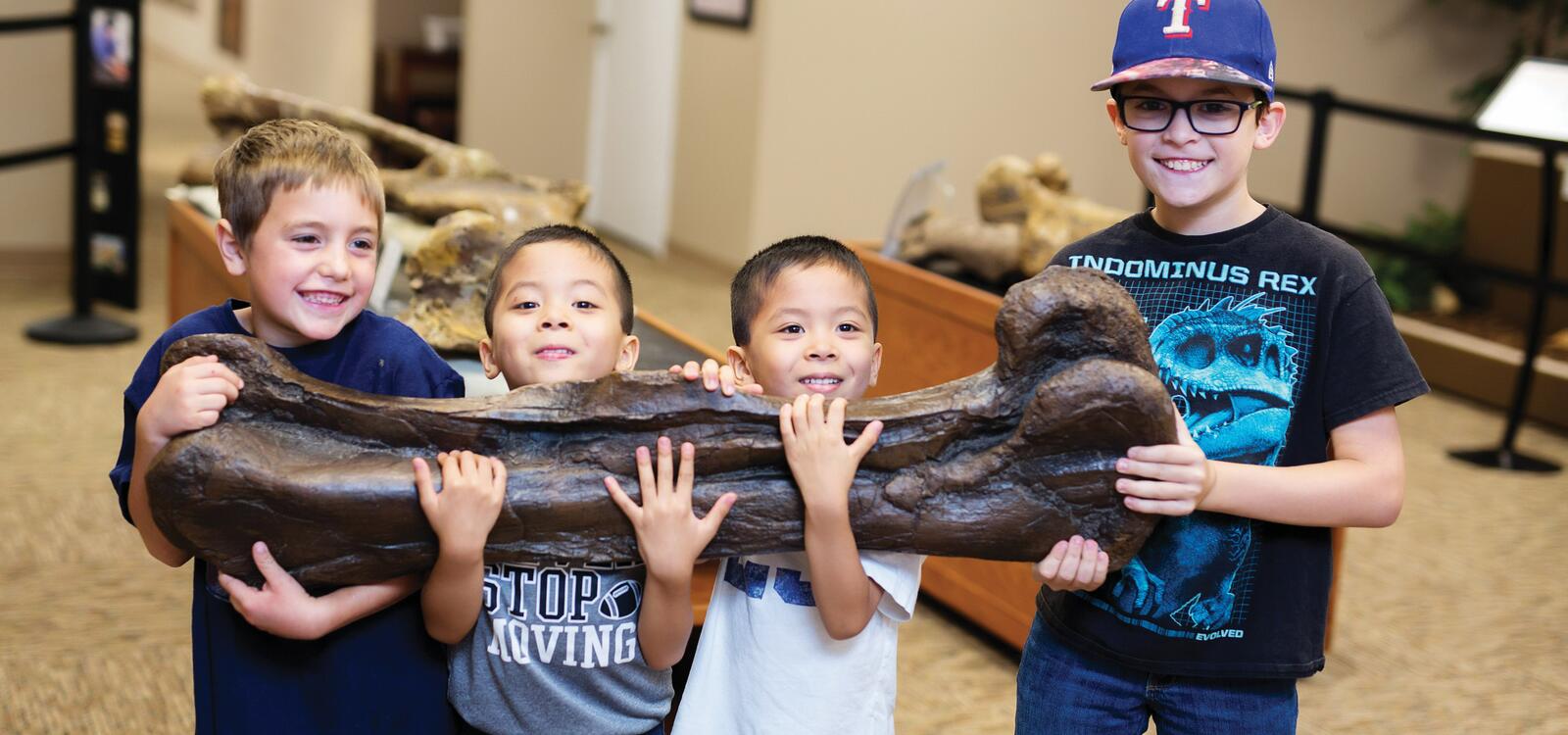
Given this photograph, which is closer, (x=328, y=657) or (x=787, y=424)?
(x=787, y=424)

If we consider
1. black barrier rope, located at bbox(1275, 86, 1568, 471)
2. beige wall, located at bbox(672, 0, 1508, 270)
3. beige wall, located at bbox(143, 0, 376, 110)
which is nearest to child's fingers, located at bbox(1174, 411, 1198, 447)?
black barrier rope, located at bbox(1275, 86, 1568, 471)

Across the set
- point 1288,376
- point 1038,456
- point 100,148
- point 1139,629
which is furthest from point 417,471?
point 100,148

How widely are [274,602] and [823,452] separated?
617 mm

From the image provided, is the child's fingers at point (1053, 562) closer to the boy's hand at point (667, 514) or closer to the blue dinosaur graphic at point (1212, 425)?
the blue dinosaur graphic at point (1212, 425)

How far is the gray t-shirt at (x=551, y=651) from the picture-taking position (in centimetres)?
173

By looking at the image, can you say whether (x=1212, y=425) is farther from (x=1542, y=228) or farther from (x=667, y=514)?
(x=1542, y=228)

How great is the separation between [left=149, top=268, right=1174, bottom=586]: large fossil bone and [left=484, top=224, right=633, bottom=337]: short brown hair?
308 mm

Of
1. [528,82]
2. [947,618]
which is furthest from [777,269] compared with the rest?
[528,82]

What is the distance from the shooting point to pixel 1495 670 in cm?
398

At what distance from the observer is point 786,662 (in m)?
1.77

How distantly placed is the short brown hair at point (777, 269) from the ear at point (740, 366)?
0.01m

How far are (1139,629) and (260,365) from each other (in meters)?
1.08

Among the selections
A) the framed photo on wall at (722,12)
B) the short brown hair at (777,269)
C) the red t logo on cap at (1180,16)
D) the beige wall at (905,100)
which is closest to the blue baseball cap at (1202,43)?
the red t logo on cap at (1180,16)

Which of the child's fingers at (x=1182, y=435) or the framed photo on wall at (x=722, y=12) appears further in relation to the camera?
the framed photo on wall at (x=722, y=12)
